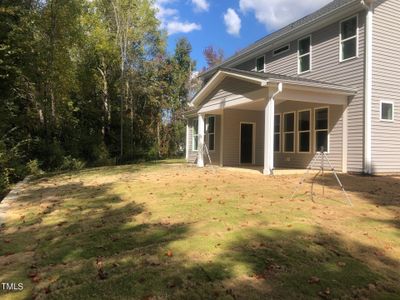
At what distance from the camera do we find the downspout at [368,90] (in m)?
11.8

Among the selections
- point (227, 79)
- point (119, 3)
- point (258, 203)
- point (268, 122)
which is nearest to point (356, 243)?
point (258, 203)

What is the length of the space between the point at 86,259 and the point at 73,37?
59.3 feet

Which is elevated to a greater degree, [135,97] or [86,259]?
[135,97]

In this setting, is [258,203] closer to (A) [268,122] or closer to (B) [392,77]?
(A) [268,122]

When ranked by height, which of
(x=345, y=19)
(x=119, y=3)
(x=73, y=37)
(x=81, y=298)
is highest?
(x=119, y=3)

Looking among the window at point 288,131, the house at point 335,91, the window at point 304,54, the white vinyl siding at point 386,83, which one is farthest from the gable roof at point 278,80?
the window at point 288,131

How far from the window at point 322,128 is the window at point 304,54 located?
2.17 meters

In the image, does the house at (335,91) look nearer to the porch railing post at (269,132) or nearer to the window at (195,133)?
the porch railing post at (269,132)

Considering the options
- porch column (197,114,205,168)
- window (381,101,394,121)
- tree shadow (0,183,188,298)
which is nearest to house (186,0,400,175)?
window (381,101,394,121)

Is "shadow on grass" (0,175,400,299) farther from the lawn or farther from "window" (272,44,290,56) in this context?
"window" (272,44,290,56)

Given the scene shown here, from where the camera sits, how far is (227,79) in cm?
1430

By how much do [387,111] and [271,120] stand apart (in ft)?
14.0

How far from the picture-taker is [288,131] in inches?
597

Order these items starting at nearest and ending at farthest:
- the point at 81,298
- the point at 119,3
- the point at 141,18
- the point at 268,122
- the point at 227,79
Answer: the point at 81,298, the point at 268,122, the point at 227,79, the point at 119,3, the point at 141,18
